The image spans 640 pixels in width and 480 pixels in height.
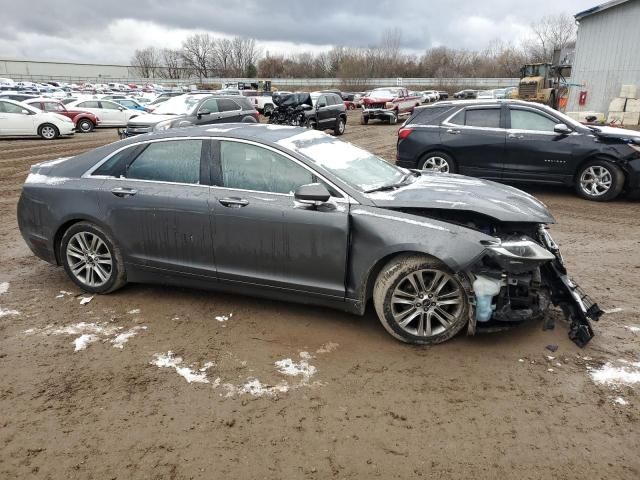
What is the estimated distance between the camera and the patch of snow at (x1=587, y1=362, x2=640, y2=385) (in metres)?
3.28

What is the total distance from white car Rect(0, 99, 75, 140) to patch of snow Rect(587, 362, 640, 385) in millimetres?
20899

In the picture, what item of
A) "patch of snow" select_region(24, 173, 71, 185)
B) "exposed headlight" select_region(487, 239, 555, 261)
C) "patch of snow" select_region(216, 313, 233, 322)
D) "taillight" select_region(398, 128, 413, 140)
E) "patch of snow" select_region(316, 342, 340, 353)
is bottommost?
"patch of snow" select_region(316, 342, 340, 353)

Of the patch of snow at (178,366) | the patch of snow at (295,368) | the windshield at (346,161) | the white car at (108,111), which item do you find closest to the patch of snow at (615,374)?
the patch of snow at (295,368)

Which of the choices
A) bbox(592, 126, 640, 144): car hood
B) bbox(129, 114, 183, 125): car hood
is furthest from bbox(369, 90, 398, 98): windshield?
bbox(592, 126, 640, 144): car hood

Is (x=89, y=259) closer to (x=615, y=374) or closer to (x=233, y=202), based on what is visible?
(x=233, y=202)

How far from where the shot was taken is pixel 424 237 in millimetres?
3562

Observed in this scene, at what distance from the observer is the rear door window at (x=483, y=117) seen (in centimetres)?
891

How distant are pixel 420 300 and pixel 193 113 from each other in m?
12.4

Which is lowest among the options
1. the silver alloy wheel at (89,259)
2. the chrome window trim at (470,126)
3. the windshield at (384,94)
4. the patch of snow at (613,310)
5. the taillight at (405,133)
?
the patch of snow at (613,310)

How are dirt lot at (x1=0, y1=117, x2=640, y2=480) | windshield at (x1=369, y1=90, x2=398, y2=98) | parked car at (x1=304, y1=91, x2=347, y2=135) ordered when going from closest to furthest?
dirt lot at (x1=0, y1=117, x2=640, y2=480), parked car at (x1=304, y1=91, x2=347, y2=135), windshield at (x1=369, y1=90, x2=398, y2=98)

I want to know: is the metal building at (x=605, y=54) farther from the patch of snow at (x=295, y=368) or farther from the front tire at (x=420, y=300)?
the patch of snow at (x=295, y=368)

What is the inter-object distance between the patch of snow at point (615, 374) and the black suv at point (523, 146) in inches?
191

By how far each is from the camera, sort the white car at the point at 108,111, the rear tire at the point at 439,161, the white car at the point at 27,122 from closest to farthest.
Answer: the rear tire at the point at 439,161, the white car at the point at 27,122, the white car at the point at 108,111

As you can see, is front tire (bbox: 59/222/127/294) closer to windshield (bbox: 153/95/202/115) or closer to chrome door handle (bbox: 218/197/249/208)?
chrome door handle (bbox: 218/197/249/208)
